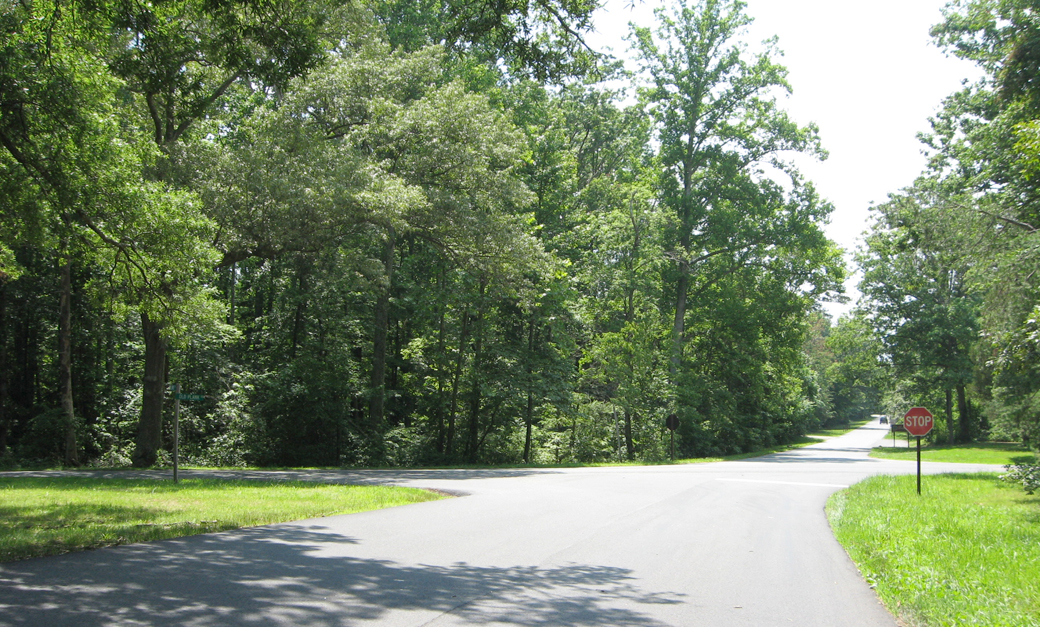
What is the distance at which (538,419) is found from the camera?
118 ft

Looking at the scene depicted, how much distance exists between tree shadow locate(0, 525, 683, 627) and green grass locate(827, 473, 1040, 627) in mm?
2268

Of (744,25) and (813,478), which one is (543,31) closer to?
(813,478)

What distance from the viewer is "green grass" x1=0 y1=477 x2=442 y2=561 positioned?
8.55m

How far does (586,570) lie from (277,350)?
85.4 ft

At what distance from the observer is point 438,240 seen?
24469 millimetres

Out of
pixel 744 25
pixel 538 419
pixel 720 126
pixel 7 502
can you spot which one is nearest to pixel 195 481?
pixel 7 502

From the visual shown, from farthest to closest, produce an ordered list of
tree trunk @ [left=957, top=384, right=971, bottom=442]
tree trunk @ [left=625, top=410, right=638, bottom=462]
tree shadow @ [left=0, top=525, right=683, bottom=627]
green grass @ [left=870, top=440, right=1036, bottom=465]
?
tree trunk @ [left=957, top=384, right=971, bottom=442]
green grass @ [left=870, top=440, right=1036, bottom=465]
tree trunk @ [left=625, top=410, right=638, bottom=462]
tree shadow @ [left=0, top=525, right=683, bottom=627]

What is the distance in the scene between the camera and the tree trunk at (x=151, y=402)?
72.1 ft

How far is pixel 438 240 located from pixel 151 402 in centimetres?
974

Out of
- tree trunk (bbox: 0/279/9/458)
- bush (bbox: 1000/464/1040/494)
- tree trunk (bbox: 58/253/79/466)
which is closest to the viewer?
bush (bbox: 1000/464/1040/494)

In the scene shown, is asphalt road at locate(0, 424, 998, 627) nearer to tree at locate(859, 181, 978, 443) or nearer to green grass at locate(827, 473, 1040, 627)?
green grass at locate(827, 473, 1040, 627)

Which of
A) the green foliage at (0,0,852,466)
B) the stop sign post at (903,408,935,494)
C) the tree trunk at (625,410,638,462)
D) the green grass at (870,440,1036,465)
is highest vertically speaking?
the green foliage at (0,0,852,466)

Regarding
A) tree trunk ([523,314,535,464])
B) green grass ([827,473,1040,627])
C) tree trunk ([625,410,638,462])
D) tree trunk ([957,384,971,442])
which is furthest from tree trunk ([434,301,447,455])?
tree trunk ([957,384,971,442])

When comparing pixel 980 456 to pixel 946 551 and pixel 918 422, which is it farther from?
pixel 946 551
